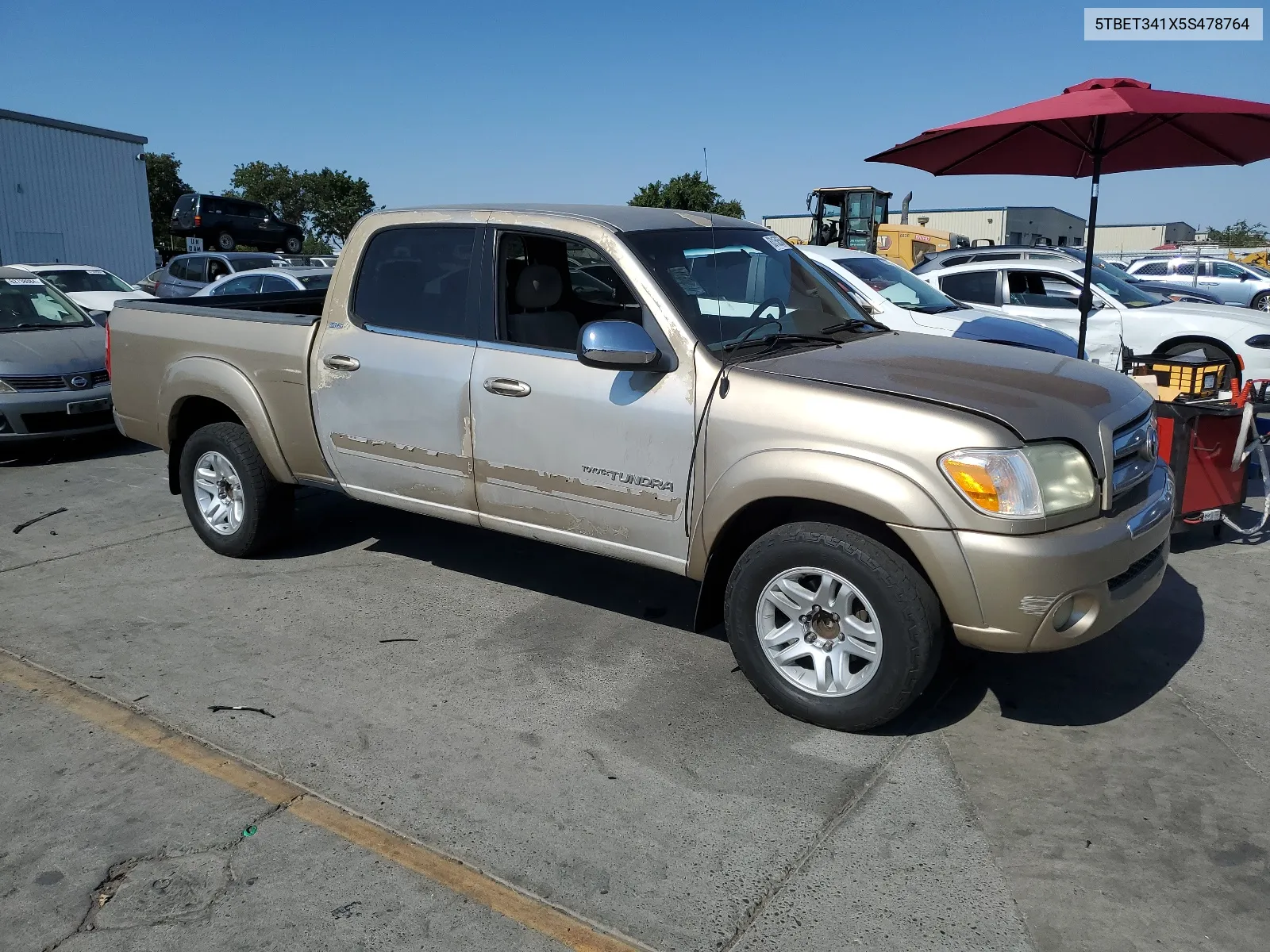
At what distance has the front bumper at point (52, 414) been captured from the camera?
8.50m

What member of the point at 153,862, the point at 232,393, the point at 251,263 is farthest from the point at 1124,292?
the point at 251,263

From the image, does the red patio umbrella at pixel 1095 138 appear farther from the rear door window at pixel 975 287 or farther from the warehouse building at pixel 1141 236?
the warehouse building at pixel 1141 236

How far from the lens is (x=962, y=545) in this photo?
3379 mm

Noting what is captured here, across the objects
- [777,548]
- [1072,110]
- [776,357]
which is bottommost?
[777,548]

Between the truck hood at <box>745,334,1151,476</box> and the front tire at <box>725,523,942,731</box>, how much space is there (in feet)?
1.67

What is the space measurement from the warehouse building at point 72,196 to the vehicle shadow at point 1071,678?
3144 cm

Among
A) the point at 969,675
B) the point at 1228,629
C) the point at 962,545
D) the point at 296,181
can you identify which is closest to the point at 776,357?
the point at 962,545

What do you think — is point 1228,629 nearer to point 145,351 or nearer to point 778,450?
point 778,450

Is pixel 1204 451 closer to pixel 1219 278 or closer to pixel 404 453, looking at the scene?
pixel 404 453

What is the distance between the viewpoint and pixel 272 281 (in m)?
13.6

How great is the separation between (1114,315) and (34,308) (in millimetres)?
10983

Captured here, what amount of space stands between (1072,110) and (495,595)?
4231mm

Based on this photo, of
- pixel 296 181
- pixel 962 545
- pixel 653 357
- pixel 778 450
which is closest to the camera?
pixel 962 545

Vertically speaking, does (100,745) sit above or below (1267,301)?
below
